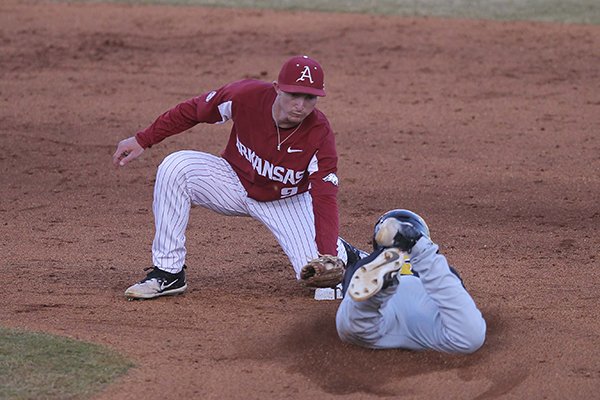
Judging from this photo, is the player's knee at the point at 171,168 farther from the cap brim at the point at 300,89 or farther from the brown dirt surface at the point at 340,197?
the cap brim at the point at 300,89

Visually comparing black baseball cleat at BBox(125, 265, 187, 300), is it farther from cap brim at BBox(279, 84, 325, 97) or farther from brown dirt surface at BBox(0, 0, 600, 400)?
cap brim at BBox(279, 84, 325, 97)

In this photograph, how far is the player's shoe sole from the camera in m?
5.10

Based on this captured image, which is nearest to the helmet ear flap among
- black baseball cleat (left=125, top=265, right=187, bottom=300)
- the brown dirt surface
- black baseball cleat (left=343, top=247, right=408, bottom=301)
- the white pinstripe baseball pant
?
black baseball cleat (left=343, top=247, right=408, bottom=301)

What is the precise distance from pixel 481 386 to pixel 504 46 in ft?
30.8

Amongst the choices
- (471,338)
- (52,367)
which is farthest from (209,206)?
(471,338)

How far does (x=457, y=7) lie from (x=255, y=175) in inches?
407

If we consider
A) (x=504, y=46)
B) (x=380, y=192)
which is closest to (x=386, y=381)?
(x=380, y=192)

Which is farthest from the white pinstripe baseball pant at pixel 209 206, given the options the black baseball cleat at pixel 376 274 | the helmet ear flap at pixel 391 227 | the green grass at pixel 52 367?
the black baseball cleat at pixel 376 274

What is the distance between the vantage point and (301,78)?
6.11 metres

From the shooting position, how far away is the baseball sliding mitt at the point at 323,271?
19.3ft

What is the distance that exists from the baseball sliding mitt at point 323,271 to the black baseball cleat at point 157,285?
89cm

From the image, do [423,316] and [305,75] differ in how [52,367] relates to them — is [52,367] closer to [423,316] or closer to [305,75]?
[423,316]

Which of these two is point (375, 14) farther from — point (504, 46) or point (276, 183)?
point (276, 183)

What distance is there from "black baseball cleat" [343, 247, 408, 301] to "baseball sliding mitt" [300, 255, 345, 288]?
646 millimetres
